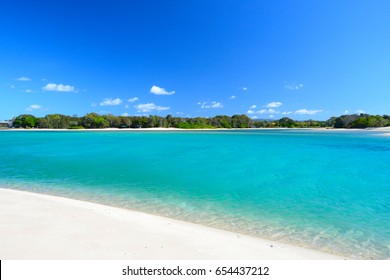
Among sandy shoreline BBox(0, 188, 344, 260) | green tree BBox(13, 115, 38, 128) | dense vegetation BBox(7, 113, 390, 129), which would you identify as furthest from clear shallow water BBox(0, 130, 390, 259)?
Answer: green tree BBox(13, 115, 38, 128)

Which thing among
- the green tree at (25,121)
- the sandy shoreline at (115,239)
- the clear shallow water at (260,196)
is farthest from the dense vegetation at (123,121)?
the sandy shoreline at (115,239)

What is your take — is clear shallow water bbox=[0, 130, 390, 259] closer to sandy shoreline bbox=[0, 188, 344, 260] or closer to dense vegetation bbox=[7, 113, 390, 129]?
sandy shoreline bbox=[0, 188, 344, 260]

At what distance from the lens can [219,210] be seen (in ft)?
27.2

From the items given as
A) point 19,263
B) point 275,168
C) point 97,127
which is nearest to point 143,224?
point 19,263

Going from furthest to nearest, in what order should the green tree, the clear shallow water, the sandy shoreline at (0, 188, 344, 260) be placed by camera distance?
the green tree
the clear shallow water
the sandy shoreline at (0, 188, 344, 260)

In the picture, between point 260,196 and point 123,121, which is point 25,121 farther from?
point 260,196

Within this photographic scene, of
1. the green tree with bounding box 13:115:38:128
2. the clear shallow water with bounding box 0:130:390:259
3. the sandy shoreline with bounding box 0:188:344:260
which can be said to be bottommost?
the clear shallow water with bounding box 0:130:390:259

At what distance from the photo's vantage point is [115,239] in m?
4.88

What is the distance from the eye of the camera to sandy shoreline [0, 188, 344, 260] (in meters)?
4.25

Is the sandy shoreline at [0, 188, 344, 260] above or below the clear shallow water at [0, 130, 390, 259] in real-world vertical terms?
above

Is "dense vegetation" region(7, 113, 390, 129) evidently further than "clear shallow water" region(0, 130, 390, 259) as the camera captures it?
Yes

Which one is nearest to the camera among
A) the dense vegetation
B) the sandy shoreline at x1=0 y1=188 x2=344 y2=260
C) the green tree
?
the sandy shoreline at x1=0 y1=188 x2=344 y2=260

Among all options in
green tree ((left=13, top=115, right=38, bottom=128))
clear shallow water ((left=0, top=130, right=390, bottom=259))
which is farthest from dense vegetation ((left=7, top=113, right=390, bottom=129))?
clear shallow water ((left=0, top=130, right=390, bottom=259))

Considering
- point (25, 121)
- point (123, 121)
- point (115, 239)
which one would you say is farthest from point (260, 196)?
point (25, 121)
